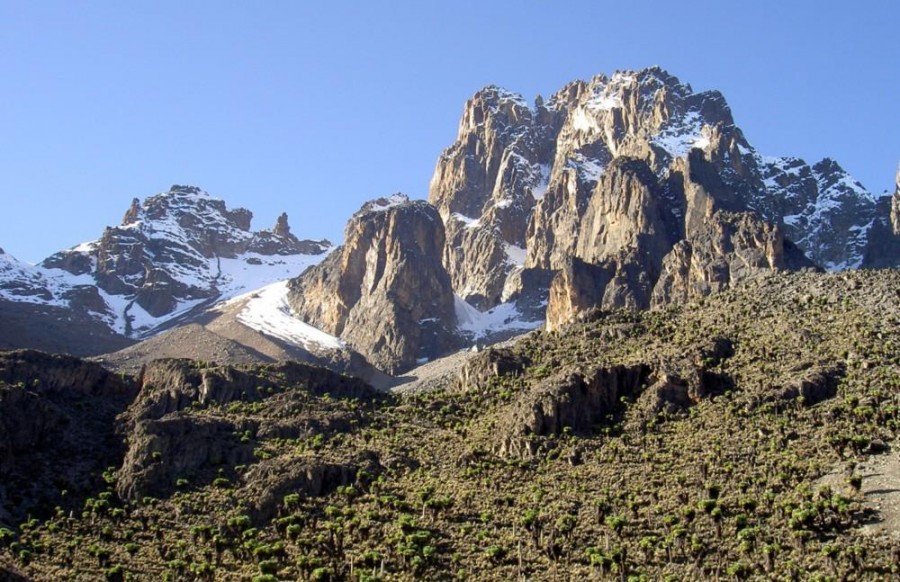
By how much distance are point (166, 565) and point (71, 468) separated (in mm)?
29491

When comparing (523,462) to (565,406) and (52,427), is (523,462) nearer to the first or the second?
(565,406)

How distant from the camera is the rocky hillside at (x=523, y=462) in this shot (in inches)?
3310

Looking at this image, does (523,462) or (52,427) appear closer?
(523,462)

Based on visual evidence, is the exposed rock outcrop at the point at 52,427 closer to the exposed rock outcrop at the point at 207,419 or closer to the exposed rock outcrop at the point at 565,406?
the exposed rock outcrop at the point at 207,419

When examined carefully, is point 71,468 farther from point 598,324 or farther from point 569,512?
point 598,324

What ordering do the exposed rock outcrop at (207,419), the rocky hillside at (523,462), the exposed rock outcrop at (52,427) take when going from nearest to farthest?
the rocky hillside at (523,462) → the exposed rock outcrop at (52,427) → the exposed rock outcrop at (207,419)

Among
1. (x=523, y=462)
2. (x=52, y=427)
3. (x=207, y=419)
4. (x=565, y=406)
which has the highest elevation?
(x=565, y=406)

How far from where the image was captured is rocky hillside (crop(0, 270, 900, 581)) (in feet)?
276

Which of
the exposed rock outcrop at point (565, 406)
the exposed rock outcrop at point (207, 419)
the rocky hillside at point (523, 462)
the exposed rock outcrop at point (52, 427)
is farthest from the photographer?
the exposed rock outcrop at point (565, 406)

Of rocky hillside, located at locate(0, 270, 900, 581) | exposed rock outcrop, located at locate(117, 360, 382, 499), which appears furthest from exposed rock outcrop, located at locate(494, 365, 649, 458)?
exposed rock outcrop, located at locate(117, 360, 382, 499)

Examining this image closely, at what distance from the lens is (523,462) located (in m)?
107

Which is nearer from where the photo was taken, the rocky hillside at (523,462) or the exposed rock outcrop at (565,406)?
the rocky hillside at (523,462)

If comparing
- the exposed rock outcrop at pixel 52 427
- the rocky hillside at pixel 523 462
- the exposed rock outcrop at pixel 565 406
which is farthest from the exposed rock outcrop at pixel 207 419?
the exposed rock outcrop at pixel 565 406

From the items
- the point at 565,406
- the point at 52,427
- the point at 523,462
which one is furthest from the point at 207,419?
the point at 565,406
